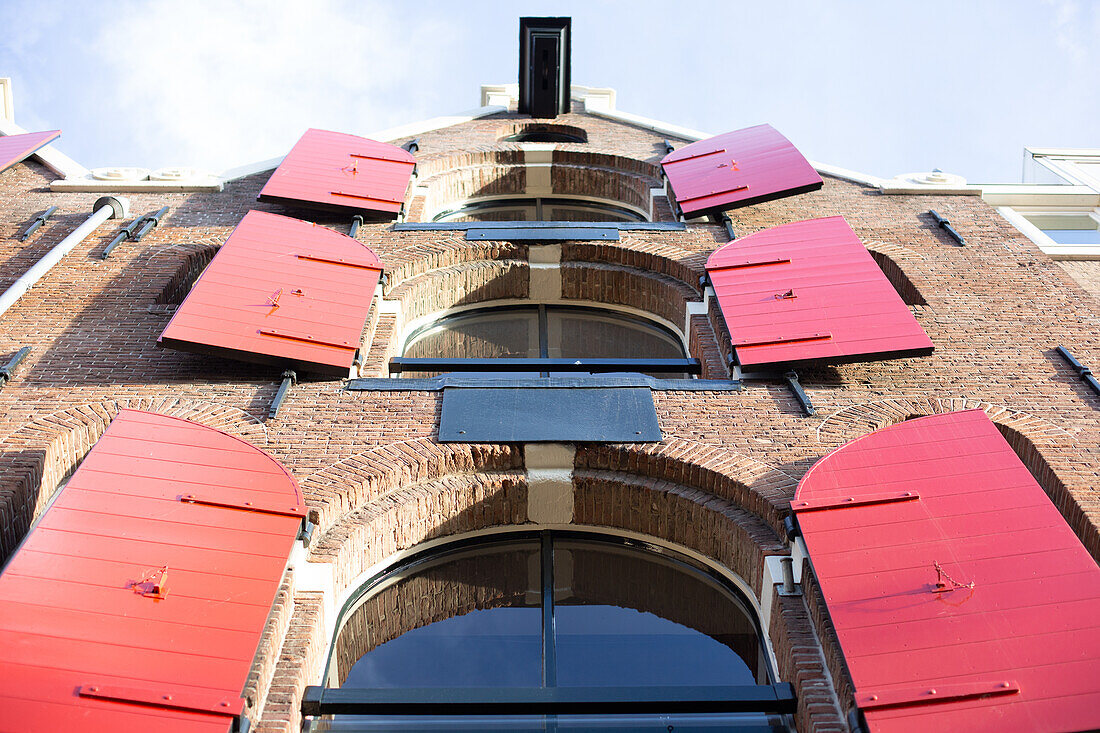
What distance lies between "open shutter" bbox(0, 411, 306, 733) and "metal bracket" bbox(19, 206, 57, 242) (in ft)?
21.1

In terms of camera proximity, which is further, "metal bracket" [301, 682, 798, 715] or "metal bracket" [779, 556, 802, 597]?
"metal bracket" [779, 556, 802, 597]

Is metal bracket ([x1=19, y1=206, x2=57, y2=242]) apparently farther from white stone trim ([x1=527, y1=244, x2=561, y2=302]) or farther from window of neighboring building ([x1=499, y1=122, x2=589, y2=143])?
window of neighboring building ([x1=499, y1=122, x2=589, y2=143])

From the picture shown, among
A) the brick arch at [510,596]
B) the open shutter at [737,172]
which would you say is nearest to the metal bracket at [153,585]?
the brick arch at [510,596]

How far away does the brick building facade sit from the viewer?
839 cm

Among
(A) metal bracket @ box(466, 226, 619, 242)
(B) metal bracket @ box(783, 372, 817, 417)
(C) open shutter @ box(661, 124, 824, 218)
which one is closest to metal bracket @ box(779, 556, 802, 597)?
(B) metal bracket @ box(783, 372, 817, 417)

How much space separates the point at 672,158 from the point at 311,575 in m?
10.4

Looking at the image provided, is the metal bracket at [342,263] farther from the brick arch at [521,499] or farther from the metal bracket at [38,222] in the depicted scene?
the metal bracket at [38,222]

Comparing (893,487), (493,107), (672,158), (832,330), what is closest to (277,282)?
(832,330)

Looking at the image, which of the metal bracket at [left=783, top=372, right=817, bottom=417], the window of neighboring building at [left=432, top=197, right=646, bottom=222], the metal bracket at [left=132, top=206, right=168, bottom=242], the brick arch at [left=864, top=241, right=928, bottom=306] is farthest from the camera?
the window of neighboring building at [left=432, top=197, right=646, bottom=222]

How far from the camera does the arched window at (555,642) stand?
7.29m

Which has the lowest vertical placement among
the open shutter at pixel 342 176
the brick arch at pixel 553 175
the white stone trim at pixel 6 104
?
the open shutter at pixel 342 176

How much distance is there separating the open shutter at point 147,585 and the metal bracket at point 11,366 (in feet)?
8.10

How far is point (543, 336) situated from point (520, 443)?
3889 mm

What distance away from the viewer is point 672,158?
1644 cm
